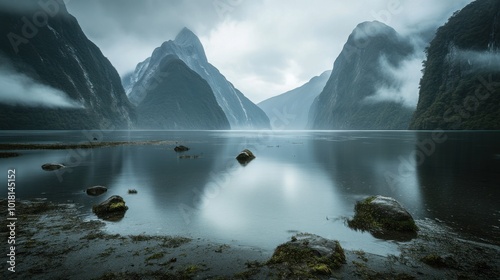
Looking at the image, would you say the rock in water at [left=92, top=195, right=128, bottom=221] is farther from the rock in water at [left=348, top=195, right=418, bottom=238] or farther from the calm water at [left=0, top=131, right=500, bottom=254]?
the rock in water at [left=348, top=195, right=418, bottom=238]

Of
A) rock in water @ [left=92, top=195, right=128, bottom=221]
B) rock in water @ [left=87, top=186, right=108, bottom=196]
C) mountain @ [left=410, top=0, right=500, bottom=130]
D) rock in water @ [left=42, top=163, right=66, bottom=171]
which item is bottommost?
rock in water @ [left=42, top=163, right=66, bottom=171]

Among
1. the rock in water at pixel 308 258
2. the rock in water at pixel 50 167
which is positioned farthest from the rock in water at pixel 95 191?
the rock in water at pixel 308 258

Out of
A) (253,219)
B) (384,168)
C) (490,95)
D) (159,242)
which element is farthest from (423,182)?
(490,95)

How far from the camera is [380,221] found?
12883mm

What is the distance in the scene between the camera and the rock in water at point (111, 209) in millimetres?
14173

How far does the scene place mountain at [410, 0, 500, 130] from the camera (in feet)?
467

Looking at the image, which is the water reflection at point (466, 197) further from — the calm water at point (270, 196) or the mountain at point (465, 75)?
the mountain at point (465, 75)

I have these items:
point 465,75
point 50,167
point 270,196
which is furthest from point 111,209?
point 465,75

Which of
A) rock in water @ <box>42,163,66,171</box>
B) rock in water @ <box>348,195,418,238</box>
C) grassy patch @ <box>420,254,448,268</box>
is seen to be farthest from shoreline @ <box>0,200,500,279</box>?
rock in water @ <box>42,163,66,171</box>

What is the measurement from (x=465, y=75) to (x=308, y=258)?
636ft

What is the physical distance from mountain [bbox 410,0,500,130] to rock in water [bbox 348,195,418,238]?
163493mm

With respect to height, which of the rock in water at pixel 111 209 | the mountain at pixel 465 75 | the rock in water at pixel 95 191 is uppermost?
the mountain at pixel 465 75

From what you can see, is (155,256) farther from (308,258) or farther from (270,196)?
(270,196)

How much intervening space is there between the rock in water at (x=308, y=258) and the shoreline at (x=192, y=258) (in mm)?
187
